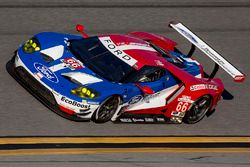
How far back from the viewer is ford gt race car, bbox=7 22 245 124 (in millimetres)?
10766

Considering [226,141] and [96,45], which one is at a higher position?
[96,45]

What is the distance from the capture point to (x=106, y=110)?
10922 mm

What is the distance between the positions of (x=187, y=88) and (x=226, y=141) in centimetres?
112

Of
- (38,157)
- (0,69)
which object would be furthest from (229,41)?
(38,157)

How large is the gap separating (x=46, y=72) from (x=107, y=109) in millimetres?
1186

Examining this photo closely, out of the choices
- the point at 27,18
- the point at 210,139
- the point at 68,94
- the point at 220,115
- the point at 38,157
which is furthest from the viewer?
the point at 27,18

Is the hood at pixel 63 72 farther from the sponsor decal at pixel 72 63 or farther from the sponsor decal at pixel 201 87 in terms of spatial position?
the sponsor decal at pixel 201 87

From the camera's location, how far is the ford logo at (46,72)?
1090 cm

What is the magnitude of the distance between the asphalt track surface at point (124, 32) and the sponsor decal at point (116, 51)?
1.10m

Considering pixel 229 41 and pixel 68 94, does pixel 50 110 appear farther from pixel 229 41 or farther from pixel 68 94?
pixel 229 41

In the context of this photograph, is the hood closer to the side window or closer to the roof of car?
the side window

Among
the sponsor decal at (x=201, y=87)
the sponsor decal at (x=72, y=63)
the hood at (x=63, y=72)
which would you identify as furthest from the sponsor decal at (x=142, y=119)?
the sponsor decal at (x=72, y=63)

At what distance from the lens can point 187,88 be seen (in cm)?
1150

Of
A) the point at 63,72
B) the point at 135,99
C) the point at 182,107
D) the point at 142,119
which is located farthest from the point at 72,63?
the point at 182,107
